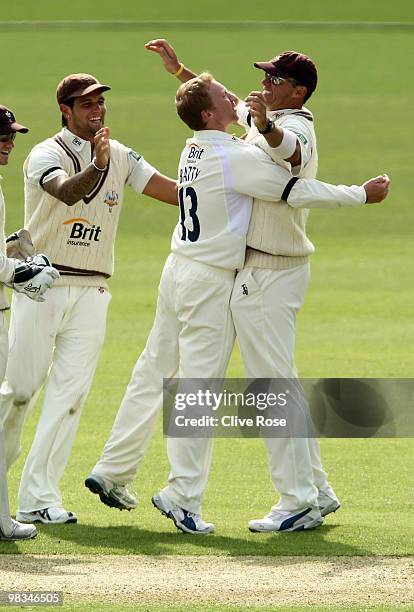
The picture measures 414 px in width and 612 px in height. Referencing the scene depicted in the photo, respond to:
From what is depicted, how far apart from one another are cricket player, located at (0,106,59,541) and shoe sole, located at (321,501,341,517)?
5.08ft

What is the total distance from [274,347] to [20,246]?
4.50 ft

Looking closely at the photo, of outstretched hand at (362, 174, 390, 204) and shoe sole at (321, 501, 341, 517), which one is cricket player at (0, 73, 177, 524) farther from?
outstretched hand at (362, 174, 390, 204)

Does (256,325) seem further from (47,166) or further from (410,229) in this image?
(410,229)

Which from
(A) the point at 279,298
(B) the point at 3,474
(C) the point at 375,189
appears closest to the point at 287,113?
(C) the point at 375,189

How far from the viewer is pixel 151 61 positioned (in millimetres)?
36125

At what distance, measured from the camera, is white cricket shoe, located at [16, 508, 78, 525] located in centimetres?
768

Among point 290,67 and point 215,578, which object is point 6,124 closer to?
point 290,67

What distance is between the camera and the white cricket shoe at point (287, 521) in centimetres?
748

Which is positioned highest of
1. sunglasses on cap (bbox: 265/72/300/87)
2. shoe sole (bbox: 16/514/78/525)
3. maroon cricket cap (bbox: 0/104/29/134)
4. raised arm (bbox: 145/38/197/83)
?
raised arm (bbox: 145/38/197/83)

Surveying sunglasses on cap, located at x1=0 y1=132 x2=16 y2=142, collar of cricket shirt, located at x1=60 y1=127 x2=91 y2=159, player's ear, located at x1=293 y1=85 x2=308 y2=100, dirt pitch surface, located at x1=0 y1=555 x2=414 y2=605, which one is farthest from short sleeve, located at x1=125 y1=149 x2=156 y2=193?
dirt pitch surface, located at x1=0 y1=555 x2=414 y2=605

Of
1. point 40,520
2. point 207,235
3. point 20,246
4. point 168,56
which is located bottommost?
point 40,520

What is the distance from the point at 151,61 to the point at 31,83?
3305 millimetres

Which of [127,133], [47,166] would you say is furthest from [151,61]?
[47,166]

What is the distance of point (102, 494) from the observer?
7.77m
